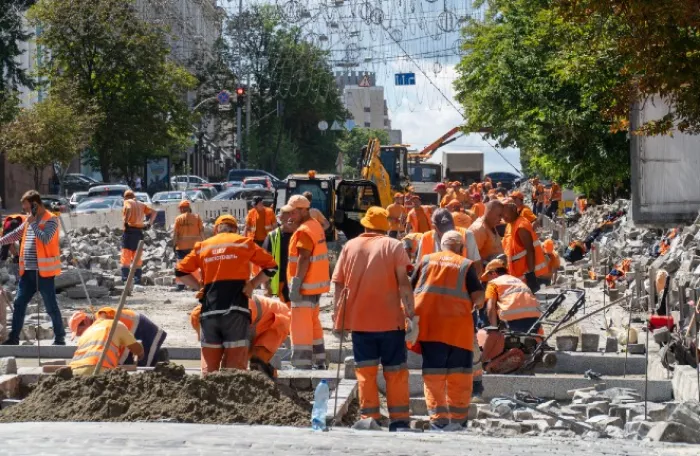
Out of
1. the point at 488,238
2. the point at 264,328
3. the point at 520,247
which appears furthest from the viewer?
the point at 520,247

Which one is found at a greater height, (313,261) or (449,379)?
(313,261)

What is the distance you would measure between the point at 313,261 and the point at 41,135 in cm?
3615

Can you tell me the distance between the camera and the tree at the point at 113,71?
50.8 metres

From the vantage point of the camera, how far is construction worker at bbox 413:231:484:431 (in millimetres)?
9094

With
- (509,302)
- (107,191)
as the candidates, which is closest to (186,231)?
(509,302)

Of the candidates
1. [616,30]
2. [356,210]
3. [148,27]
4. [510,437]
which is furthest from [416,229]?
[148,27]

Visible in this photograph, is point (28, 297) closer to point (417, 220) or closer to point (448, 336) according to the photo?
point (448, 336)

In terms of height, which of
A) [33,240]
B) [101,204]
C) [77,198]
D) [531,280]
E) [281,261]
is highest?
[77,198]

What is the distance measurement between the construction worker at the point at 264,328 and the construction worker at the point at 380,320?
113 centimetres

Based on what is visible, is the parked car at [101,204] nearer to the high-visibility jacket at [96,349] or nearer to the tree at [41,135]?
the tree at [41,135]

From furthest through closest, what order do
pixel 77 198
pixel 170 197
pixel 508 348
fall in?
pixel 77 198
pixel 170 197
pixel 508 348

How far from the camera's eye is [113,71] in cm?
5247

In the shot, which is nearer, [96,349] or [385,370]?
[385,370]

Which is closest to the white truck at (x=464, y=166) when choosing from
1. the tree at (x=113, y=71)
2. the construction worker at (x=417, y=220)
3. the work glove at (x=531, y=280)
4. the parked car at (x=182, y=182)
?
the parked car at (x=182, y=182)
